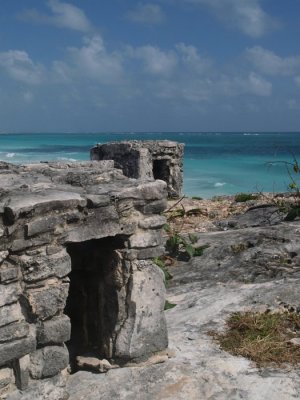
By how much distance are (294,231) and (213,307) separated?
3145 mm

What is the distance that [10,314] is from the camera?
3.86 metres

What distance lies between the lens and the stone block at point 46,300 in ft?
12.9

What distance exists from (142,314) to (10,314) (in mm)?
1191

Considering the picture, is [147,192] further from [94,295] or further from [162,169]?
[162,169]

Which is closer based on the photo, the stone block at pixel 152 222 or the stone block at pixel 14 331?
the stone block at pixel 14 331

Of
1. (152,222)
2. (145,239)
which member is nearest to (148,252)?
(145,239)

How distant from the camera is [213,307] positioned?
19.3 feet

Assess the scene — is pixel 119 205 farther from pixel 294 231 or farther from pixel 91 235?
pixel 294 231

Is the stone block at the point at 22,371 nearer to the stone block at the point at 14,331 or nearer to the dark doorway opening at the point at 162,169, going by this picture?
the stone block at the point at 14,331

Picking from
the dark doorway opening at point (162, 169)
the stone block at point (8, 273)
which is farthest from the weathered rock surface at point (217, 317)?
the dark doorway opening at point (162, 169)

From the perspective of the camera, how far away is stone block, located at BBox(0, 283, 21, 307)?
3.80m

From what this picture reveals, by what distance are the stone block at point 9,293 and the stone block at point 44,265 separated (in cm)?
9

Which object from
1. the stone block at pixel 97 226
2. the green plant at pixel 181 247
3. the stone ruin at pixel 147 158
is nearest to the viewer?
the stone block at pixel 97 226

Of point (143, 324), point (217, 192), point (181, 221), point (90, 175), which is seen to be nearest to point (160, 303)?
point (143, 324)
